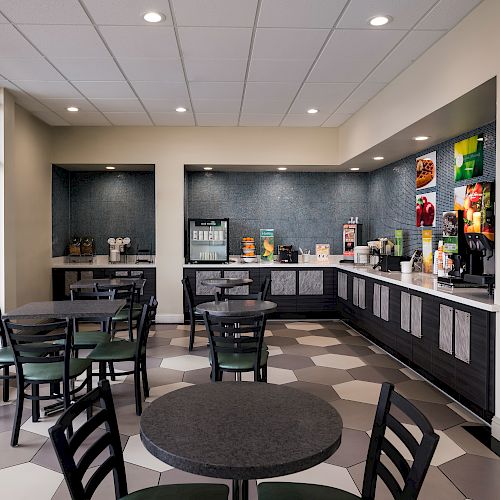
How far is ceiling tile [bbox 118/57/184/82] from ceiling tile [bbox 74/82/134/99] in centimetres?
35

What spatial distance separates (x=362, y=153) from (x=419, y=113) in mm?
1995

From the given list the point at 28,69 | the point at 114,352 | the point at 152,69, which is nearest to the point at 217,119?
the point at 152,69

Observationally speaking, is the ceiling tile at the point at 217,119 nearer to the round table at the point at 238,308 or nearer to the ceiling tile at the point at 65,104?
the ceiling tile at the point at 65,104

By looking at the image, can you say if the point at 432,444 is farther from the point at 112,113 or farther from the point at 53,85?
the point at 112,113

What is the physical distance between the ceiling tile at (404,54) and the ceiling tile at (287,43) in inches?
29.4

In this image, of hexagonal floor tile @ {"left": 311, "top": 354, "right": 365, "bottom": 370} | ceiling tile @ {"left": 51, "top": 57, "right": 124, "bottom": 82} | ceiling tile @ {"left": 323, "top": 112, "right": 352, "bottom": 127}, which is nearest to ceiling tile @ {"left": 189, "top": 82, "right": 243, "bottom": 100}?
ceiling tile @ {"left": 51, "top": 57, "right": 124, "bottom": 82}

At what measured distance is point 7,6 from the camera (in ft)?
12.4

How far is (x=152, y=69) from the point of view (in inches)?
203

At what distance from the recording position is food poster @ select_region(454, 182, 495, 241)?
4828mm

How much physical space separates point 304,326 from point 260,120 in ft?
10.7

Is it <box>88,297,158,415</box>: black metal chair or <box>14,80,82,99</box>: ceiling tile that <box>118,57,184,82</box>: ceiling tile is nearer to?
<box>14,80,82,99</box>: ceiling tile

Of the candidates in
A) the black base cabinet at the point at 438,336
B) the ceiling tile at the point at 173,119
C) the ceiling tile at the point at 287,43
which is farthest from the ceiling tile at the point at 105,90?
the black base cabinet at the point at 438,336

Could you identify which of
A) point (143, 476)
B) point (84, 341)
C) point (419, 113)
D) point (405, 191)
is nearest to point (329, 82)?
point (419, 113)

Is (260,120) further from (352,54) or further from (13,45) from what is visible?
(13,45)
